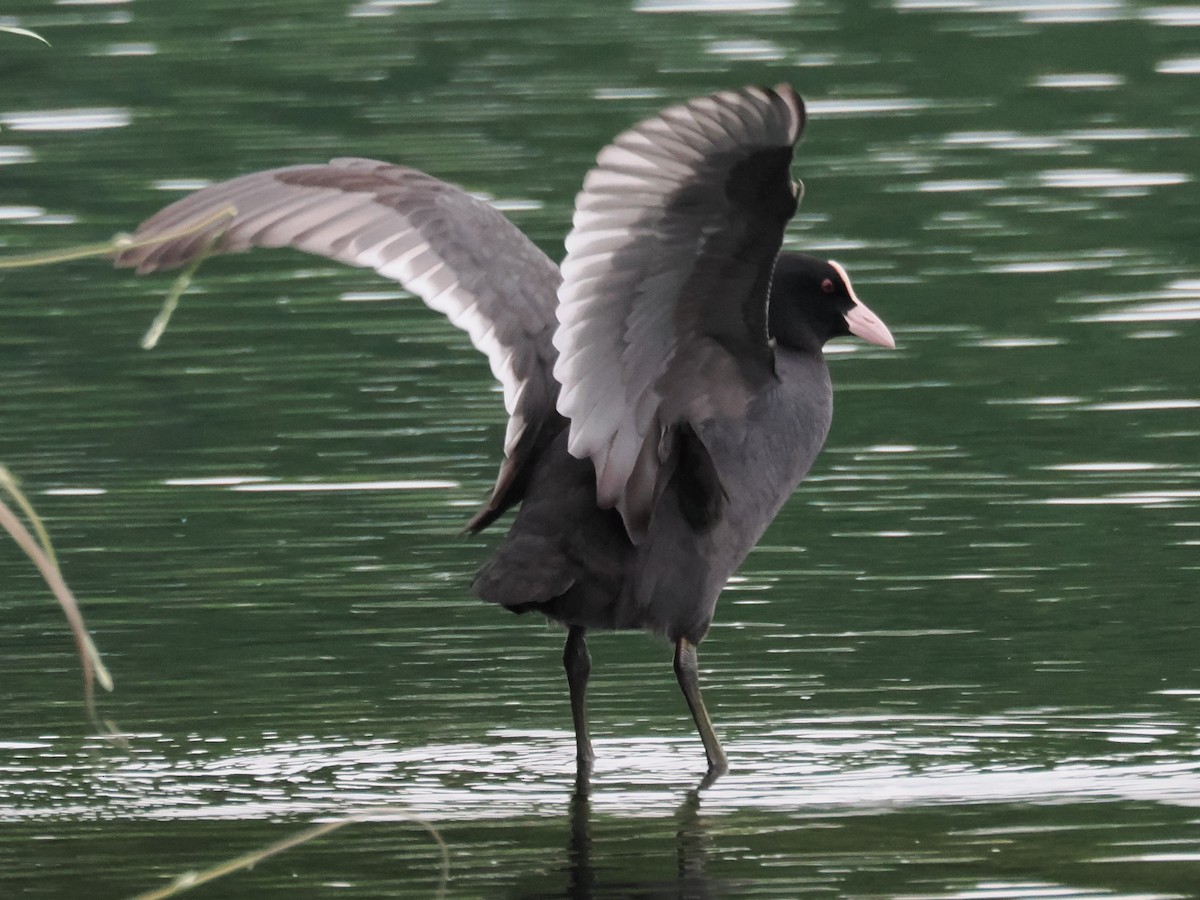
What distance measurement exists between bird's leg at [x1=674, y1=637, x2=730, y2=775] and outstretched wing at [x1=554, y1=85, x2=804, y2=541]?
419 millimetres

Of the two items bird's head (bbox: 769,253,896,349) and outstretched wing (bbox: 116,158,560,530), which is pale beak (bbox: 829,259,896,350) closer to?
bird's head (bbox: 769,253,896,349)

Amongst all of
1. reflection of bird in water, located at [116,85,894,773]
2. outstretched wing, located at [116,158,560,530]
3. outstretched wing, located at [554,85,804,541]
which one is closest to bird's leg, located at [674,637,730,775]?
reflection of bird in water, located at [116,85,894,773]

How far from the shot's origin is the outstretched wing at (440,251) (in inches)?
308

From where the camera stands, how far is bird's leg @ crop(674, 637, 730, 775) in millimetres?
7480

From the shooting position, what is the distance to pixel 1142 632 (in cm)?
851

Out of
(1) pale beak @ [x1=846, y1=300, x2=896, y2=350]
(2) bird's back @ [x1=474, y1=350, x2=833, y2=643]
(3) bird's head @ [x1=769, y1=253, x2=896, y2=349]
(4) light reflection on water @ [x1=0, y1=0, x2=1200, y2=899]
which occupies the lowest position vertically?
(4) light reflection on water @ [x1=0, y1=0, x2=1200, y2=899]

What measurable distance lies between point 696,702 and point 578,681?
317 mm

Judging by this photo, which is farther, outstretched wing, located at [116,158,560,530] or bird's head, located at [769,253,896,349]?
bird's head, located at [769,253,896,349]

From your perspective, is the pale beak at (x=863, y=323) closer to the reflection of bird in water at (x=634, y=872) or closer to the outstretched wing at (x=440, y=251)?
the outstretched wing at (x=440, y=251)

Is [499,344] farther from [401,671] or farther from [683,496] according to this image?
[401,671]

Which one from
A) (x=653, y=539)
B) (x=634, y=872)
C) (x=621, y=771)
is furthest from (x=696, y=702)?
(x=634, y=872)

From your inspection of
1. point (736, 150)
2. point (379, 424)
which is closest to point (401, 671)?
point (736, 150)

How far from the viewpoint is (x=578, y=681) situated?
306 inches

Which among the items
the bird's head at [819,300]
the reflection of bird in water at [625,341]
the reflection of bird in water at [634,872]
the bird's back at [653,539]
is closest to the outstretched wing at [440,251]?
the reflection of bird in water at [625,341]
